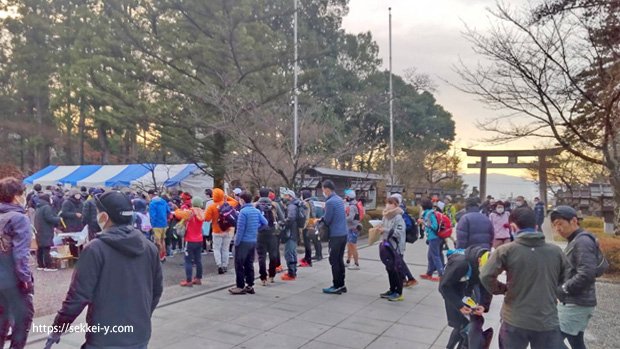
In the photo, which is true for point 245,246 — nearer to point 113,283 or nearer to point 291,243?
point 291,243

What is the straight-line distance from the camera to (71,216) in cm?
1023

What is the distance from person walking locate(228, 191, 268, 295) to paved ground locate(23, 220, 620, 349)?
0.81 ft

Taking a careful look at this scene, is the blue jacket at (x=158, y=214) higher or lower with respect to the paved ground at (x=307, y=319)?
higher

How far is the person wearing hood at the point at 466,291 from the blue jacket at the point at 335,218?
3.26 m

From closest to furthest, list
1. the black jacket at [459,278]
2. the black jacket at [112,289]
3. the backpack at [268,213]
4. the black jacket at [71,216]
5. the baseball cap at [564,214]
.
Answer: the black jacket at [112,289], the baseball cap at [564,214], the black jacket at [459,278], the backpack at [268,213], the black jacket at [71,216]

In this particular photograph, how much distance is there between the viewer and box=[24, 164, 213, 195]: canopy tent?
20609mm

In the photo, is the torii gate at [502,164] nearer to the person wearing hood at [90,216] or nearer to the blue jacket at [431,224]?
the blue jacket at [431,224]

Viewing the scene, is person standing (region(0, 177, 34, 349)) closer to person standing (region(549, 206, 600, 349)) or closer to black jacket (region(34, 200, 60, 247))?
person standing (region(549, 206, 600, 349))

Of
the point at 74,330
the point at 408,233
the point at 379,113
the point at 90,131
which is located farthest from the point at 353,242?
the point at 90,131

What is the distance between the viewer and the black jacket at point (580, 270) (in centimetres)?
336

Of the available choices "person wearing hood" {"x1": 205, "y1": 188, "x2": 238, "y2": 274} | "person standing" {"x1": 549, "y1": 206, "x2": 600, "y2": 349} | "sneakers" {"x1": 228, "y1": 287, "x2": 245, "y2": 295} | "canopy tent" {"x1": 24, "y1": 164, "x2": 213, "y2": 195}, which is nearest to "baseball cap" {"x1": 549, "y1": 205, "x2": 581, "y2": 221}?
"person standing" {"x1": 549, "y1": 206, "x2": 600, "y2": 349}

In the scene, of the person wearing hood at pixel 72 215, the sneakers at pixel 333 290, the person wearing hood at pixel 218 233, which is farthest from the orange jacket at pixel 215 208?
the person wearing hood at pixel 72 215

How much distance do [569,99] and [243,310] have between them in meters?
9.33

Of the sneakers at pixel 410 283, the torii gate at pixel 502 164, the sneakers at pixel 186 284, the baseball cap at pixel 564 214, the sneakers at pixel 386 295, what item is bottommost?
the sneakers at pixel 410 283
